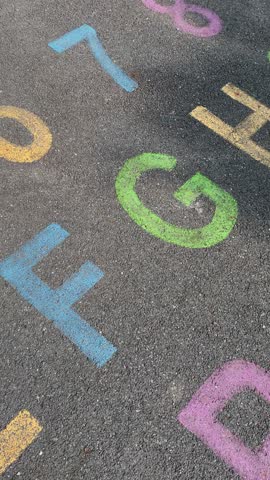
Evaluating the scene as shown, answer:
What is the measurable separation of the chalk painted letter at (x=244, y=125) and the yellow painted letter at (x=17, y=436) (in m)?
2.41

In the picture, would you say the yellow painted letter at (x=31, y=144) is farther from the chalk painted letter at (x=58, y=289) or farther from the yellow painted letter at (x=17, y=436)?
the yellow painted letter at (x=17, y=436)

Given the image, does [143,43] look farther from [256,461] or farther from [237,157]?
[256,461]

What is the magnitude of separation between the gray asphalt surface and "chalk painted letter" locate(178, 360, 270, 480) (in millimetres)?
38

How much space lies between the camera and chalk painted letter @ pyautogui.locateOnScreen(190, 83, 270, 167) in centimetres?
404

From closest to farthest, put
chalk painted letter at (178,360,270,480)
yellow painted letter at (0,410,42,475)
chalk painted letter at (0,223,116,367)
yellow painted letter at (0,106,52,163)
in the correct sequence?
yellow painted letter at (0,410,42,475) → chalk painted letter at (178,360,270,480) → chalk painted letter at (0,223,116,367) → yellow painted letter at (0,106,52,163)

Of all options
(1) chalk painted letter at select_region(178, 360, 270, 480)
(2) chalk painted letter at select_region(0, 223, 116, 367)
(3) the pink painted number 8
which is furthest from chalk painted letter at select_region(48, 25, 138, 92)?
(1) chalk painted letter at select_region(178, 360, 270, 480)

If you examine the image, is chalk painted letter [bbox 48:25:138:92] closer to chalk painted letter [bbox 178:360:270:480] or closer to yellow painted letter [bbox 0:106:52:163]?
yellow painted letter [bbox 0:106:52:163]

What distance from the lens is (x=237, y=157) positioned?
3.96m

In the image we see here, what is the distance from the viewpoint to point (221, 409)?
9.16 feet

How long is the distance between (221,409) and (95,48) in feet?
10.2

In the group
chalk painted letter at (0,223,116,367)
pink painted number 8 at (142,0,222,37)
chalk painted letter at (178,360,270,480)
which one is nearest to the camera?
chalk painted letter at (178,360,270,480)

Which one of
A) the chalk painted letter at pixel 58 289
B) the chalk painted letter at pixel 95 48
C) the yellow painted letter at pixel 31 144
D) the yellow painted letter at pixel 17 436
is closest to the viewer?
the yellow painted letter at pixel 17 436

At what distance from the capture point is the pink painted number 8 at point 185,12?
16.2ft

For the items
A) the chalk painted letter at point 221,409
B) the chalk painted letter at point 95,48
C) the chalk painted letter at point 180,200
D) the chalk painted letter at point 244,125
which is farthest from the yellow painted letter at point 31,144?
the chalk painted letter at point 221,409
